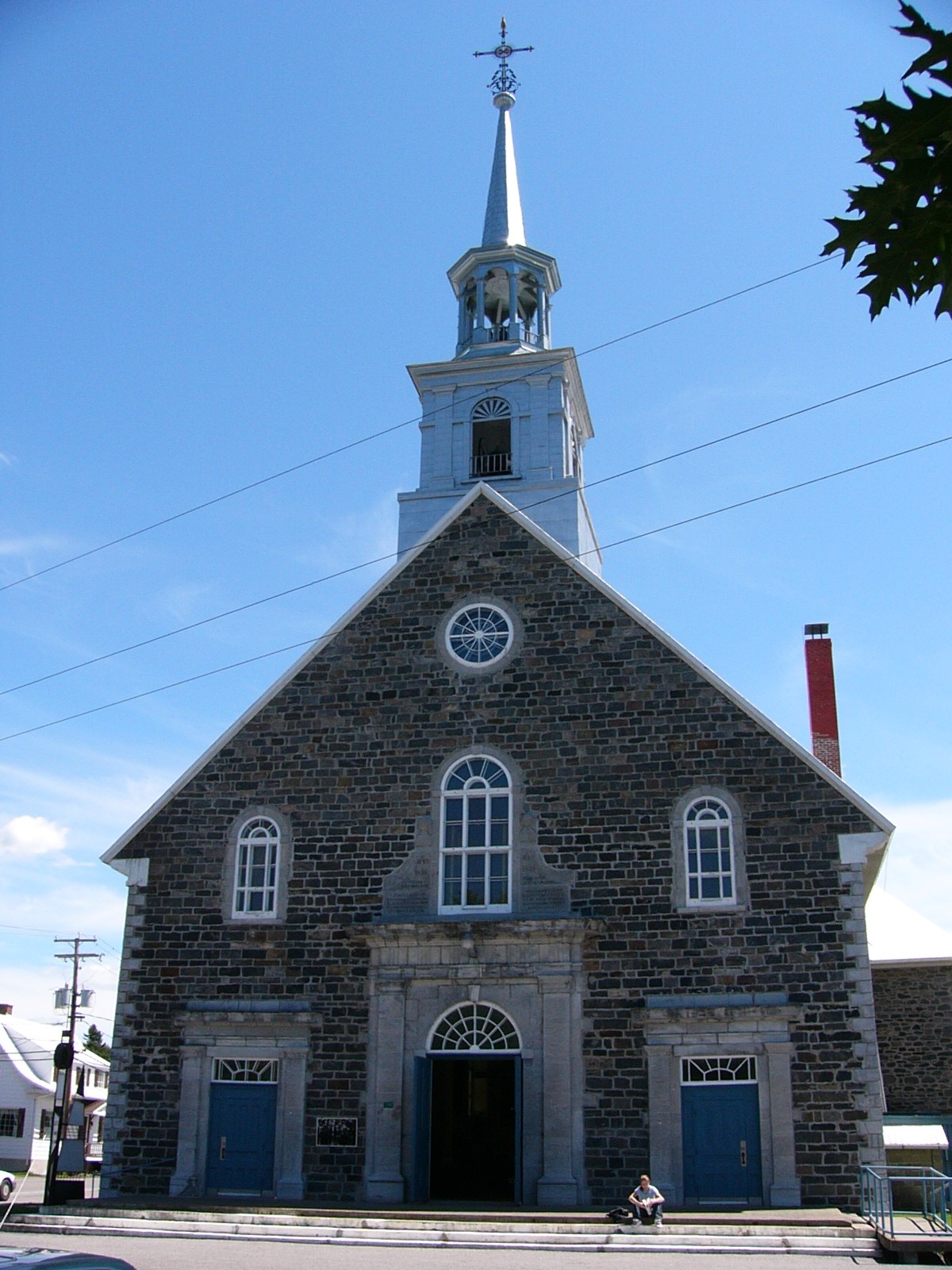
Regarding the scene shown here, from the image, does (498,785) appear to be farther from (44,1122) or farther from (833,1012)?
(44,1122)

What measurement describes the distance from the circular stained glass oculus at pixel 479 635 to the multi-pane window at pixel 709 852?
4.24 meters

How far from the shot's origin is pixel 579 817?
64.4 ft

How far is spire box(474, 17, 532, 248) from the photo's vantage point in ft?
109

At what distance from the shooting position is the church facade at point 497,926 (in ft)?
58.3

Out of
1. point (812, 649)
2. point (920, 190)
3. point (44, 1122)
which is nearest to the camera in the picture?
point (920, 190)

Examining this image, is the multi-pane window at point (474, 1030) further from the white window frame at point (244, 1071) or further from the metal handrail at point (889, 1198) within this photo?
the metal handrail at point (889, 1198)

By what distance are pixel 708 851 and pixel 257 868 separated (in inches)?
287

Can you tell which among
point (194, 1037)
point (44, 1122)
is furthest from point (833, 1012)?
point (44, 1122)

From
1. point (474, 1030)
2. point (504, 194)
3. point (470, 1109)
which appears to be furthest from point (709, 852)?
point (504, 194)

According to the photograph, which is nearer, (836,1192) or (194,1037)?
(836,1192)

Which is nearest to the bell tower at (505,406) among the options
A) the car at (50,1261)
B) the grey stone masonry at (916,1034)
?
the grey stone masonry at (916,1034)

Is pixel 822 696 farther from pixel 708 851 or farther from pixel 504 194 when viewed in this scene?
pixel 504 194

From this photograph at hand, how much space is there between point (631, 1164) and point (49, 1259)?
13.6 meters

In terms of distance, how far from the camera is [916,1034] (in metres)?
26.0
